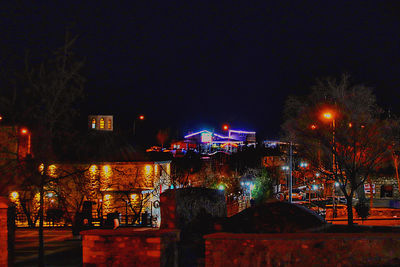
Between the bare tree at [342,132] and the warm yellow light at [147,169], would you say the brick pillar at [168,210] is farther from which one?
the warm yellow light at [147,169]

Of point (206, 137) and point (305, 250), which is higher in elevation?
point (206, 137)

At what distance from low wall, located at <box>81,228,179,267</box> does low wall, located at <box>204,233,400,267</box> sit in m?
1.21

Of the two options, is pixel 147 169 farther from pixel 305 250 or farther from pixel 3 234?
pixel 305 250

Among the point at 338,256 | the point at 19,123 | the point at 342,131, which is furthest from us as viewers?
the point at 342,131

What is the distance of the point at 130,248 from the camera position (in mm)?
11680

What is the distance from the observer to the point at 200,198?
798 inches

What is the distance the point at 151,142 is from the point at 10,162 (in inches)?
3333

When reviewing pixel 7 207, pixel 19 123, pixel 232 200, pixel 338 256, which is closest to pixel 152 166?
pixel 232 200

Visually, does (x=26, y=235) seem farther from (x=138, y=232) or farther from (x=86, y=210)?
(x=138, y=232)

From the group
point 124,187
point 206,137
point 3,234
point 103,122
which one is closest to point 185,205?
point 3,234

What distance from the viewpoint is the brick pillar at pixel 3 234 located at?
13.0 meters

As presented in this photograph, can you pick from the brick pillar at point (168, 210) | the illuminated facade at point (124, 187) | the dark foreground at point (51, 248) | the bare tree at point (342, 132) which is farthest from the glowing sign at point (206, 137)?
the brick pillar at point (168, 210)

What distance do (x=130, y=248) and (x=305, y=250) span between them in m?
4.60

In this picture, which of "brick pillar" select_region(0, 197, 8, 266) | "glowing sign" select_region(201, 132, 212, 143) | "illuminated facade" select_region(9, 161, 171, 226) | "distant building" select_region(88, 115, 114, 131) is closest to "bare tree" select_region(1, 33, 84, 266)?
"brick pillar" select_region(0, 197, 8, 266)
